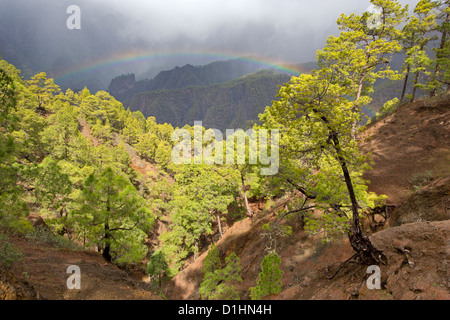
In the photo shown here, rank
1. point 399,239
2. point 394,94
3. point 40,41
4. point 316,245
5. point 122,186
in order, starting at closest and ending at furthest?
point 399,239
point 316,245
point 122,186
point 394,94
point 40,41

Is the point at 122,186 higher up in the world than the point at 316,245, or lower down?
higher up

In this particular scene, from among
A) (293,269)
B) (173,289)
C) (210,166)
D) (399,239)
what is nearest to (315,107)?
(399,239)

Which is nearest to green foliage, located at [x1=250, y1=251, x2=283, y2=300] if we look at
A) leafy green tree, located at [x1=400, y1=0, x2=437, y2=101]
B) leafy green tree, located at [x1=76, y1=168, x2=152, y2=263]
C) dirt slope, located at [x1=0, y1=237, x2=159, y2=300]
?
dirt slope, located at [x1=0, y1=237, x2=159, y2=300]

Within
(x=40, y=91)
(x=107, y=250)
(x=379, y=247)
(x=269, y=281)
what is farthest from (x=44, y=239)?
(x=40, y=91)

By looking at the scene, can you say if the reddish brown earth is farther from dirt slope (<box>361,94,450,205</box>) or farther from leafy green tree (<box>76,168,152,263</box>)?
→ leafy green tree (<box>76,168,152,263</box>)

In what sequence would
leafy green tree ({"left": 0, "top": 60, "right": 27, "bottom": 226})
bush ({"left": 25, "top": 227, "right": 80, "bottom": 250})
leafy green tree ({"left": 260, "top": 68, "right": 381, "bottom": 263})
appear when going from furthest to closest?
bush ({"left": 25, "top": 227, "right": 80, "bottom": 250}) → leafy green tree ({"left": 0, "top": 60, "right": 27, "bottom": 226}) → leafy green tree ({"left": 260, "top": 68, "right": 381, "bottom": 263})

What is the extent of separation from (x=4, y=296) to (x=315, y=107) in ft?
25.2

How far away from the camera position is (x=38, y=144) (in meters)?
29.2

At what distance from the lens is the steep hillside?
16.2 ft

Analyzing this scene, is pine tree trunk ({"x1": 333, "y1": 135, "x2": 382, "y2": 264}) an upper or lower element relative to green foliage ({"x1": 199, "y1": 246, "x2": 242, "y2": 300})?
upper

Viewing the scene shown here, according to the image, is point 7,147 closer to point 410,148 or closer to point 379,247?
point 379,247

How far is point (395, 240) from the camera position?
6047mm

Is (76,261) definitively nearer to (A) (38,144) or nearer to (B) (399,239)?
(B) (399,239)
